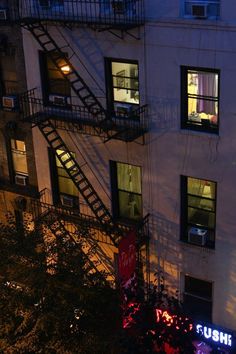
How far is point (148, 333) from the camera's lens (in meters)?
13.8

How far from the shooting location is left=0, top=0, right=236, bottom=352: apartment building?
16406 mm

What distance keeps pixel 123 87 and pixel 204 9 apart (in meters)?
3.75

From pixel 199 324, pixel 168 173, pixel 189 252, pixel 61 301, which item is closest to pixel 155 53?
pixel 168 173

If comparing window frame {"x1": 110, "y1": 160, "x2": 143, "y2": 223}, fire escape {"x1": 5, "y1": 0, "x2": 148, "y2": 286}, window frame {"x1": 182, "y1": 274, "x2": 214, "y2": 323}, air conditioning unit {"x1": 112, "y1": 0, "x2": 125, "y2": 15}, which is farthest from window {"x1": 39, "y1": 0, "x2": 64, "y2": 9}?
window frame {"x1": 182, "y1": 274, "x2": 214, "y2": 323}

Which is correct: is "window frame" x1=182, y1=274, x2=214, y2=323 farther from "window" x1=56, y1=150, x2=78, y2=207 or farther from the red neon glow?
"window" x1=56, y1=150, x2=78, y2=207

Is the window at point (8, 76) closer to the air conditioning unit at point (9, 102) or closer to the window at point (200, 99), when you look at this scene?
the air conditioning unit at point (9, 102)

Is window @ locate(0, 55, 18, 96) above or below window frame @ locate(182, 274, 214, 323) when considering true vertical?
above

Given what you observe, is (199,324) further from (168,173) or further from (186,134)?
(186,134)

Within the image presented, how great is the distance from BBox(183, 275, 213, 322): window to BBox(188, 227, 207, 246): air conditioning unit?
1593mm

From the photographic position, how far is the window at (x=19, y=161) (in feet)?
70.6

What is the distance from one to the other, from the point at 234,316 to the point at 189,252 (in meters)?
2.47

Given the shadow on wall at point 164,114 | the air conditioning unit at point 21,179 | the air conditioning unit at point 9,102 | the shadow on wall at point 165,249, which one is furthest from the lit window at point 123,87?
the air conditioning unit at point 21,179

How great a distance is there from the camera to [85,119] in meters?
18.8

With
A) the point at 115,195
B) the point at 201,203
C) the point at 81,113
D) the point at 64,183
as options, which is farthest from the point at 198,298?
the point at 81,113
